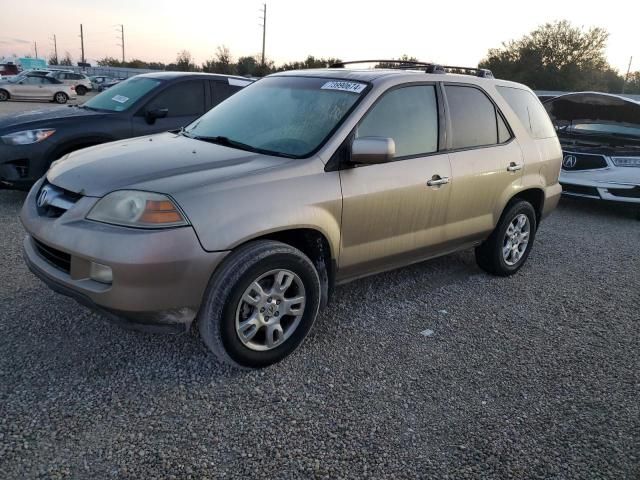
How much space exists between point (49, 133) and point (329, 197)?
13.6ft

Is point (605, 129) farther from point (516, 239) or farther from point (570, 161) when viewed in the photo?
point (516, 239)

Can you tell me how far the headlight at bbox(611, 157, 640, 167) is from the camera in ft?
24.7

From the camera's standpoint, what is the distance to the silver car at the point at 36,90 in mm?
25375

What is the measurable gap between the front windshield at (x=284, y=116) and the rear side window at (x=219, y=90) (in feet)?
9.55

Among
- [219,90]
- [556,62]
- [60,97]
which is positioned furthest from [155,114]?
[556,62]

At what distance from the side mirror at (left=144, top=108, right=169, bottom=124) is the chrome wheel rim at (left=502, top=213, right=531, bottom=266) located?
397cm

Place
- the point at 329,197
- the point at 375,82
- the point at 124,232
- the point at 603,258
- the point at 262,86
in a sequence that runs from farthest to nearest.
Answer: the point at 603,258 < the point at 262,86 < the point at 375,82 < the point at 329,197 < the point at 124,232

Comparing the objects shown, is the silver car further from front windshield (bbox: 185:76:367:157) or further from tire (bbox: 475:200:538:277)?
tire (bbox: 475:200:538:277)

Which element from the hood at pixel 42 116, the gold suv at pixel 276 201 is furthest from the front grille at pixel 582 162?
the hood at pixel 42 116

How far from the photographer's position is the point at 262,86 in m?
4.14

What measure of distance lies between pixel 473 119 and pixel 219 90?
3874mm

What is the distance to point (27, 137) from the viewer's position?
18.9 ft

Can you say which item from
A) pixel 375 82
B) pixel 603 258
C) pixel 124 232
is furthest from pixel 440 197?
pixel 603 258

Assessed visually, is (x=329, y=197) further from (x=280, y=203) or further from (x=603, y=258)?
(x=603, y=258)
